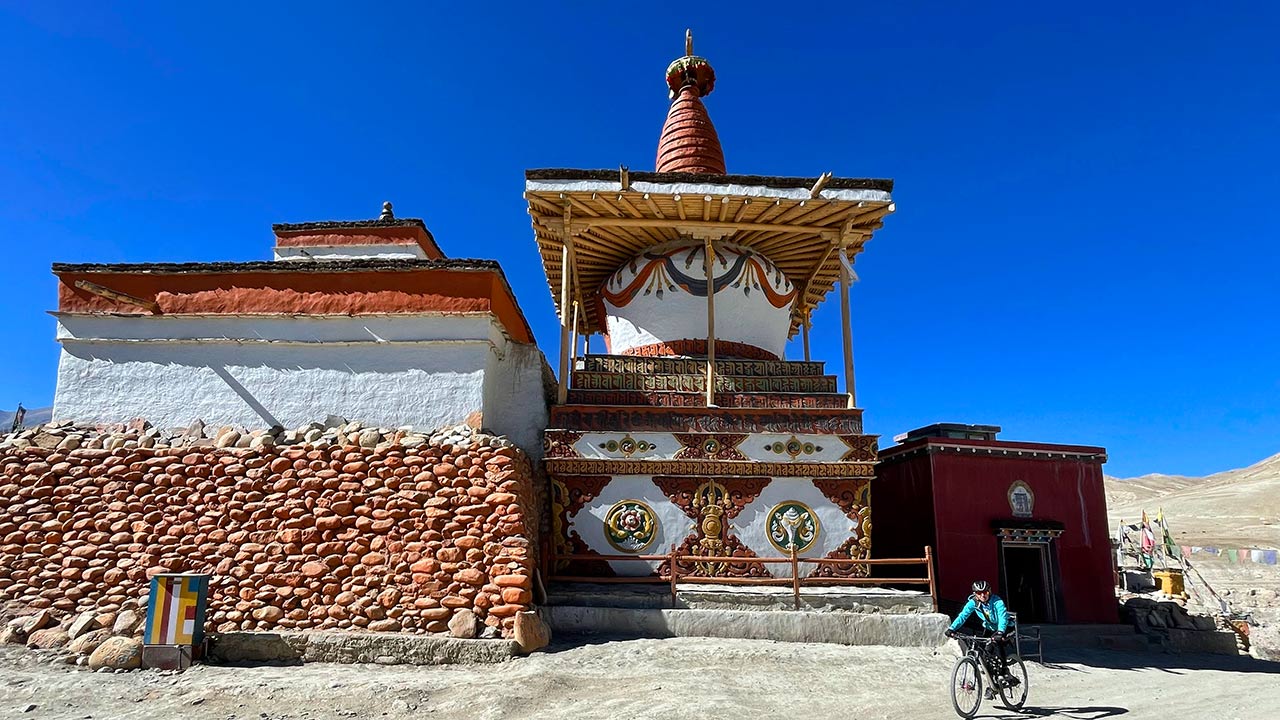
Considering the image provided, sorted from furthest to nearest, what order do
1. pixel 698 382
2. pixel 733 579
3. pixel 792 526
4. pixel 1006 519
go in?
pixel 1006 519, pixel 698 382, pixel 792 526, pixel 733 579

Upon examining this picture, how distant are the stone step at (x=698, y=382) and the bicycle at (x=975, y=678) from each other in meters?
5.72

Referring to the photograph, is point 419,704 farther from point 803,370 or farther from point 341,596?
point 803,370

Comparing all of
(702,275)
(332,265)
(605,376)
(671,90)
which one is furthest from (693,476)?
(671,90)

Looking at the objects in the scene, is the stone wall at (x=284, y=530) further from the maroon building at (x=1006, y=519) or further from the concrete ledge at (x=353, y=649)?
the maroon building at (x=1006, y=519)

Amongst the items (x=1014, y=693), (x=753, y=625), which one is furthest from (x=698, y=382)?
(x=1014, y=693)

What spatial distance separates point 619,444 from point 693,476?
48.7 inches

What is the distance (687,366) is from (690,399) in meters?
0.81

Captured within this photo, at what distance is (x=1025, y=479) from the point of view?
13.6 m

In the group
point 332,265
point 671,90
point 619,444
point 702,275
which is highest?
point 671,90

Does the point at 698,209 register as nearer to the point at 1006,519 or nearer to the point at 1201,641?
the point at 1006,519

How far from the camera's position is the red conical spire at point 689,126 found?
1605cm

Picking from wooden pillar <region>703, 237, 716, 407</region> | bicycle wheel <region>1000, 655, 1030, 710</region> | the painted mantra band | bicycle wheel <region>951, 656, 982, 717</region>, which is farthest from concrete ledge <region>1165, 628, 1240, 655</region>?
wooden pillar <region>703, 237, 716, 407</region>

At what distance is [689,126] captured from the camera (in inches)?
647

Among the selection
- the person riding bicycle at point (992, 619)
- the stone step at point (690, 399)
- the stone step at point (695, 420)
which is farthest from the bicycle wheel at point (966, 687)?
the stone step at point (690, 399)
